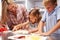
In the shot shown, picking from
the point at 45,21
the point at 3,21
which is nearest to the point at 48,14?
the point at 45,21

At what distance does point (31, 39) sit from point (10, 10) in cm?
42

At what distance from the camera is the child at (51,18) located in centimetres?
120

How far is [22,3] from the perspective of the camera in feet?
4.41

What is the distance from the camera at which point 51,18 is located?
48.7 inches

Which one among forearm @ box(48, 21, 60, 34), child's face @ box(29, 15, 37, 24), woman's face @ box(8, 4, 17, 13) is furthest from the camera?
woman's face @ box(8, 4, 17, 13)

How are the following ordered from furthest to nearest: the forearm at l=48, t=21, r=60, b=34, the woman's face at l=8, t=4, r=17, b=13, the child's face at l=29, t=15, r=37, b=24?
the woman's face at l=8, t=4, r=17, b=13
the child's face at l=29, t=15, r=37, b=24
the forearm at l=48, t=21, r=60, b=34

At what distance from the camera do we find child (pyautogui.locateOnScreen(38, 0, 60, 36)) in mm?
1202

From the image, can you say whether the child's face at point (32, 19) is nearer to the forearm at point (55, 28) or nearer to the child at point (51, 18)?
the child at point (51, 18)

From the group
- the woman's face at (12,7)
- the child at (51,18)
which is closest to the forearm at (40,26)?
the child at (51,18)

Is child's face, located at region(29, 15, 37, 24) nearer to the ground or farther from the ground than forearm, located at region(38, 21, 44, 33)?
farther from the ground

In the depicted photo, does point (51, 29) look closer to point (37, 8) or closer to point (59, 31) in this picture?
point (59, 31)

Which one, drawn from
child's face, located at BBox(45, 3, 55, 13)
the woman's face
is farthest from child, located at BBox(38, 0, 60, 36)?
the woman's face

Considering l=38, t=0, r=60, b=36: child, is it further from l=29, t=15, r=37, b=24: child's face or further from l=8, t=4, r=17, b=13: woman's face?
l=8, t=4, r=17, b=13: woman's face

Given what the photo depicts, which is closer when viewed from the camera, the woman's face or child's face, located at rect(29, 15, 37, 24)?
child's face, located at rect(29, 15, 37, 24)
